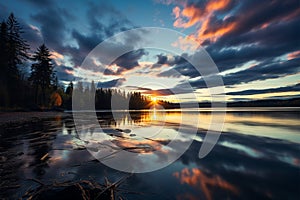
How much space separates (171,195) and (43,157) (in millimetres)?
5774

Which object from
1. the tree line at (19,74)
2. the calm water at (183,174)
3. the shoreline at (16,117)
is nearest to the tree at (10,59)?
the tree line at (19,74)

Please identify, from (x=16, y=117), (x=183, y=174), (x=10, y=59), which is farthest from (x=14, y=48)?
(x=183, y=174)

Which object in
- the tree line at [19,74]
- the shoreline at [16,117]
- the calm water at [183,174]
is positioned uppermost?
the tree line at [19,74]

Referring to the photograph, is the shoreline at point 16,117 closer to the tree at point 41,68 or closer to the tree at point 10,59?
the tree at point 10,59

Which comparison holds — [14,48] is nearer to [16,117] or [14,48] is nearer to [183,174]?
[16,117]

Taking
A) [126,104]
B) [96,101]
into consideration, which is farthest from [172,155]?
[126,104]

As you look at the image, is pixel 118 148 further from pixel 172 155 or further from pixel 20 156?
pixel 20 156

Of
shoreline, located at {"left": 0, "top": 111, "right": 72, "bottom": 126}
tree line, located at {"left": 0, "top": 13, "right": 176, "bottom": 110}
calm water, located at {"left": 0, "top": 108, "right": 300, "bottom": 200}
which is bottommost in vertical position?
calm water, located at {"left": 0, "top": 108, "right": 300, "bottom": 200}

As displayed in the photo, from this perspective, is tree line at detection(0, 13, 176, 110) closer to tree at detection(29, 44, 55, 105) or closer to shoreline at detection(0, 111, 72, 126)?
tree at detection(29, 44, 55, 105)

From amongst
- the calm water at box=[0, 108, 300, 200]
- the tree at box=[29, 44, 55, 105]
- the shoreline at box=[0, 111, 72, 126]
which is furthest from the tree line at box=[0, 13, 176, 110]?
the calm water at box=[0, 108, 300, 200]

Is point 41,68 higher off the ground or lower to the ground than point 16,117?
higher

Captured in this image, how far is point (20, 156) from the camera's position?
6.63 metres

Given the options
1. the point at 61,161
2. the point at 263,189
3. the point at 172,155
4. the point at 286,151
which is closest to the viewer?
the point at 263,189

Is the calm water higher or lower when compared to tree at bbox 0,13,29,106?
lower
